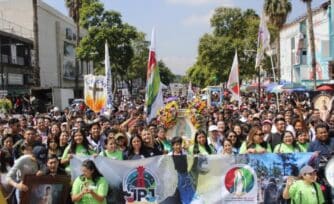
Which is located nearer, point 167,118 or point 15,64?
point 167,118

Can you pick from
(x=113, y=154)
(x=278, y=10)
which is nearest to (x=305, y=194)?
(x=113, y=154)

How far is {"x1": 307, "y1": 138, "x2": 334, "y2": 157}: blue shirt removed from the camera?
26.9ft

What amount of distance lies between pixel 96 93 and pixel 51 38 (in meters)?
45.1

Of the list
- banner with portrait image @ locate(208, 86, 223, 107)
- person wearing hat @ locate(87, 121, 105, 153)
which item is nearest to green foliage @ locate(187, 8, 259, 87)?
banner with portrait image @ locate(208, 86, 223, 107)

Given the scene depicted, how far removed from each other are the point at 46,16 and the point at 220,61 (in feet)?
59.4

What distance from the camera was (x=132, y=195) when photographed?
7926 millimetres

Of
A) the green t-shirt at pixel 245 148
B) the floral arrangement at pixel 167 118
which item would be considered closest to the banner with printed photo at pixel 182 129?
the floral arrangement at pixel 167 118

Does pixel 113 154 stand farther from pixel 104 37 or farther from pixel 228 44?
pixel 228 44

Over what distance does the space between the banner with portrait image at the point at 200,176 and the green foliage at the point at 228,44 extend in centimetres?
4453

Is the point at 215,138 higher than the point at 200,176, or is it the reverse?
the point at 215,138

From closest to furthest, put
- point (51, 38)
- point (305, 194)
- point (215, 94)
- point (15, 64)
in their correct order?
point (305, 194) < point (215, 94) < point (15, 64) < point (51, 38)

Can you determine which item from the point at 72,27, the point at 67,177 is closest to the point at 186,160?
the point at 67,177

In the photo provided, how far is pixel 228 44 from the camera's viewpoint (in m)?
52.5

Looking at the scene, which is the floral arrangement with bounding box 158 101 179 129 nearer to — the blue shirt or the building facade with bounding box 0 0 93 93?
the blue shirt
